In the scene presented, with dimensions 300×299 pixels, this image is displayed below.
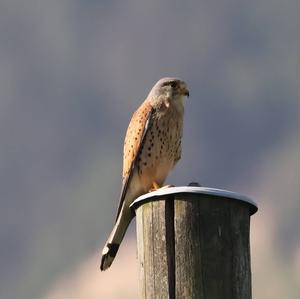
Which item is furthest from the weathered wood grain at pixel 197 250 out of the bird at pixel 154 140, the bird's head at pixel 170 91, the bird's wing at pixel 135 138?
the bird's head at pixel 170 91

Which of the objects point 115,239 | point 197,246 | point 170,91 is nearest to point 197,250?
point 197,246

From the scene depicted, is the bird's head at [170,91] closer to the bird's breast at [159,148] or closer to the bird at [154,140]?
the bird at [154,140]

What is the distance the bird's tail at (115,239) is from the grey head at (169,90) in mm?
1232

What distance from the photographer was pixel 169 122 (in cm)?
671

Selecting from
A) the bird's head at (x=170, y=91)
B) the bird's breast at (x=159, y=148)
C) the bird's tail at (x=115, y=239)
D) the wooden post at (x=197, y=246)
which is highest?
the bird's head at (x=170, y=91)

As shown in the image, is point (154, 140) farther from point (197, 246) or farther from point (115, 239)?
point (197, 246)

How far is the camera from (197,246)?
3557 millimetres

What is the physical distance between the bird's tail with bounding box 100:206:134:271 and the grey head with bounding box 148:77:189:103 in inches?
48.5

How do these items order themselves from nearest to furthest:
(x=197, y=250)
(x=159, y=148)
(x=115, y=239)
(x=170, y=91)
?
1. (x=197, y=250)
2. (x=115, y=239)
3. (x=159, y=148)
4. (x=170, y=91)

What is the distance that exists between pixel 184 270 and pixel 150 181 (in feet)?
10.1

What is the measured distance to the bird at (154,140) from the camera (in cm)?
659

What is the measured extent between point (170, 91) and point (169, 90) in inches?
0.6

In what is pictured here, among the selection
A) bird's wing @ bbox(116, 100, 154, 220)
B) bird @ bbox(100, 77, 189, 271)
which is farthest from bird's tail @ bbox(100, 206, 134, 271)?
bird's wing @ bbox(116, 100, 154, 220)

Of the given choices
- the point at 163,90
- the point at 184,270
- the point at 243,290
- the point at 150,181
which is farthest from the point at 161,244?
the point at 163,90
